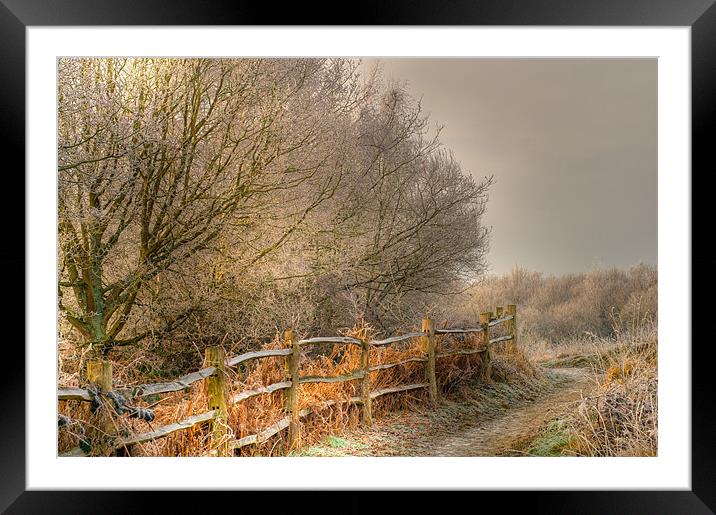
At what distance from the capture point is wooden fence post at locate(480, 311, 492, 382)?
5.90m

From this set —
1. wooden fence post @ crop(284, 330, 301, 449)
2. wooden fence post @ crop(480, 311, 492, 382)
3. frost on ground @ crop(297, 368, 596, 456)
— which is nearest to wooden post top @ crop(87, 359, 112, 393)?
wooden fence post @ crop(284, 330, 301, 449)

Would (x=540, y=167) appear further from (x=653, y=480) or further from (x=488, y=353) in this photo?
(x=653, y=480)

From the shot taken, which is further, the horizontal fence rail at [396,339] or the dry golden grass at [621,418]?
the horizontal fence rail at [396,339]

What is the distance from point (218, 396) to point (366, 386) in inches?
61.3

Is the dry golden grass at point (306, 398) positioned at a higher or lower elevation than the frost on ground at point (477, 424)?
higher

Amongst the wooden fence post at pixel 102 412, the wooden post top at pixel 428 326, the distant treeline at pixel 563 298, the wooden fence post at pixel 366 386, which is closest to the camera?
the wooden fence post at pixel 102 412

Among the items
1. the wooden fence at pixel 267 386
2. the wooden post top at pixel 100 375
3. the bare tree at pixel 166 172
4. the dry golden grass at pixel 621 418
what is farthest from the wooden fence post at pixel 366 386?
the wooden post top at pixel 100 375

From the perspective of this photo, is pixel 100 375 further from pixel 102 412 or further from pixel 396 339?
pixel 396 339

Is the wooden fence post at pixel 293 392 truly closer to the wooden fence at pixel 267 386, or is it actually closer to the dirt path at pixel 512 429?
the wooden fence at pixel 267 386

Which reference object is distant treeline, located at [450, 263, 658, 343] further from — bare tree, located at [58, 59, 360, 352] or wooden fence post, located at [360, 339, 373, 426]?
bare tree, located at [58, 59, 360, 352]

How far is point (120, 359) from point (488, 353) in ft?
12.0
